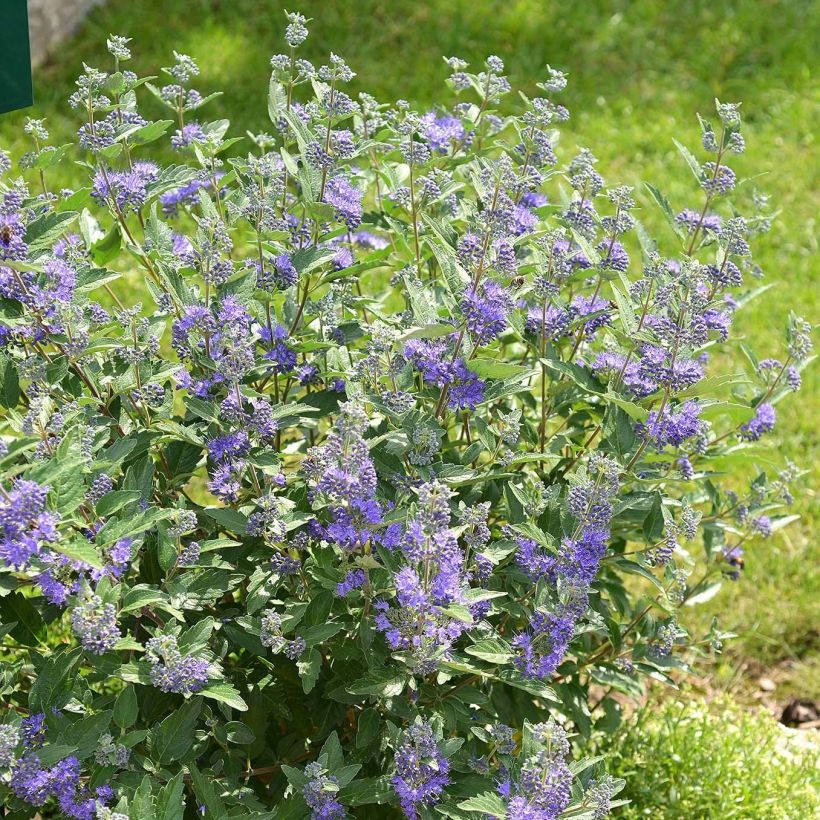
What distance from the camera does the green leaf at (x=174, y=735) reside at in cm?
208

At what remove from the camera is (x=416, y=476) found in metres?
2.21

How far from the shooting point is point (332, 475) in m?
1.89

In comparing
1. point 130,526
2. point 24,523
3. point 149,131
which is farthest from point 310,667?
point 149,131

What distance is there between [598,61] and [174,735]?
5.54 m

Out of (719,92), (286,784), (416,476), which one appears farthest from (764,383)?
(719,92)

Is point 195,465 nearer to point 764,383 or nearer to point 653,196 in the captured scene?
point 653,196

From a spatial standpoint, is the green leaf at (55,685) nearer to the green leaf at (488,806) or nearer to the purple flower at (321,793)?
the purple flower at (321,793)

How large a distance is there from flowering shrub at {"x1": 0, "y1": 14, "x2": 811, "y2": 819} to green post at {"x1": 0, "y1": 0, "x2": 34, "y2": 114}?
0.11m

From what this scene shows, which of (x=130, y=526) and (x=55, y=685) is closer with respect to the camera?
(x=130, y=526)

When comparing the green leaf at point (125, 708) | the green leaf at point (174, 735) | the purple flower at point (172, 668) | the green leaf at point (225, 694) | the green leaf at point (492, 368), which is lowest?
the green leaf at point (174, 735)

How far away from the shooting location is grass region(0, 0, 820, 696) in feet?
19.2

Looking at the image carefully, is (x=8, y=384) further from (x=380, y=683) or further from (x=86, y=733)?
(x=380, y=683)

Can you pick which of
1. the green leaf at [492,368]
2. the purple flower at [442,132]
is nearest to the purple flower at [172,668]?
the green leaf at [492,368]

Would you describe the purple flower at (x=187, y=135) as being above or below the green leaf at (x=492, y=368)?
above
